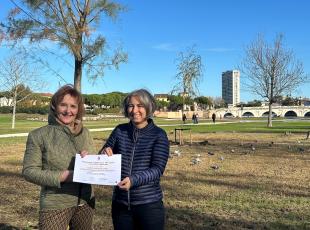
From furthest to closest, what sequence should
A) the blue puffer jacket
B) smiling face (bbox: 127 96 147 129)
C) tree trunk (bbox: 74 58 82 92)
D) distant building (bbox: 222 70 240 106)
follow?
distant building (bbox: 222 70 240 106) < tree trunk (bbox: 74 58 82 92) < smiling face (bbox: 127 96 147 129) < the blue puffer jacket

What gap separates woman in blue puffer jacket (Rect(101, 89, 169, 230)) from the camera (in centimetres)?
345

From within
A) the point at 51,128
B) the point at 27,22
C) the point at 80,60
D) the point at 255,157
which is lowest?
the point at 255,157

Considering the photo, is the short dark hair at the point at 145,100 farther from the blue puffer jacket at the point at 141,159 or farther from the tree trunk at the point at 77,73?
the tree trunk at the point at 77,73

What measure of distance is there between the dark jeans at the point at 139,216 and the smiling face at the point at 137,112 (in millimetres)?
598

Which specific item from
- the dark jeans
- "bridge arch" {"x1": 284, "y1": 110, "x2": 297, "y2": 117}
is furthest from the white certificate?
"bridge arch" {"x1": 284, "y1": 110, "x2": 297, "y2": 117}

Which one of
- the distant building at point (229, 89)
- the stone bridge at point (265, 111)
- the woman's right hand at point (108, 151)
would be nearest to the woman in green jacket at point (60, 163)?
the woman's right hand at point (108, 151)

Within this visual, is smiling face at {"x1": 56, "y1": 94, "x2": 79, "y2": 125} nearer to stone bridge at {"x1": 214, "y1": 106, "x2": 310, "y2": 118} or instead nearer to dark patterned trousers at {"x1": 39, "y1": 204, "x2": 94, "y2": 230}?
dark patterned trousers at {"x1": 39, "y1": 204, "x2": 94, "y2": 230}

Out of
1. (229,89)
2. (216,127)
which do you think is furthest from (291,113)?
(216,127)

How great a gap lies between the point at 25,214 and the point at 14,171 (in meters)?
4.99

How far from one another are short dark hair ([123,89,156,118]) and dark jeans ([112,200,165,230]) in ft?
2.23

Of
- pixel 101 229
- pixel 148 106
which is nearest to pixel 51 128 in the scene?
pixel 148 106

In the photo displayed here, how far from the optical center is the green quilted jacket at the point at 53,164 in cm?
335

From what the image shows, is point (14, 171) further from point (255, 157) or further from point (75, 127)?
point (75, 127)

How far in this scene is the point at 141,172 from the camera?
341 cm
